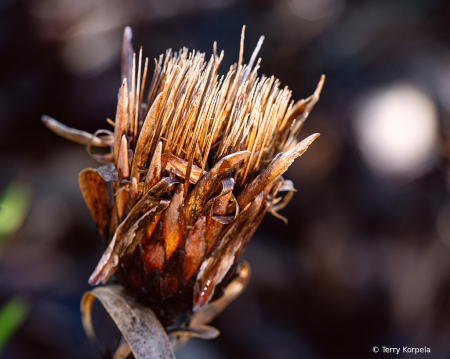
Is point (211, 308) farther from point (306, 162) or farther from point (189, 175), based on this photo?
point (306, 162)

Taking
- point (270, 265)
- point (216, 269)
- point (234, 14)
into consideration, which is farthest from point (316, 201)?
point (216, 269)

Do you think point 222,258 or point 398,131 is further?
point 398,131

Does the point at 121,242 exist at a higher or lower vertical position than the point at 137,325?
higher

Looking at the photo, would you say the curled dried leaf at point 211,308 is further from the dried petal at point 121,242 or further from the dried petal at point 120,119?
the dried petal at point 120,119

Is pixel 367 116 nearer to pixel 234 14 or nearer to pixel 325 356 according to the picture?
pixel 234 14

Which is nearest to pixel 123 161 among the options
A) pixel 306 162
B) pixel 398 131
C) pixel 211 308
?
pixel 211 308

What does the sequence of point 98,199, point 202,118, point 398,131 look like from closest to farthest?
point 202,118 → point 98,199 → point 398,131

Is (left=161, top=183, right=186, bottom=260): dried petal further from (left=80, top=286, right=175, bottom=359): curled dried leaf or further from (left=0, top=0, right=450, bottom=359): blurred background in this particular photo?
(left=0, top=0, right=450, bottom=359): blurred background
